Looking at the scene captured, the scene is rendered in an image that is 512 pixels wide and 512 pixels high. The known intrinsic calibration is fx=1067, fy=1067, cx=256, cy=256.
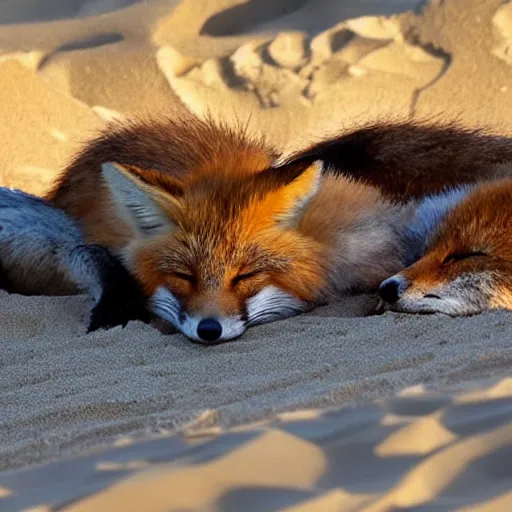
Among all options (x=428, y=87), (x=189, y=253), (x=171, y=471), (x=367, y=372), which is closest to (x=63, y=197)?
(x=189, y=253)

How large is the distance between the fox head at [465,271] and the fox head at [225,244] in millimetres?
489

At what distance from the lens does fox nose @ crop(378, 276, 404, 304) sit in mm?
4977

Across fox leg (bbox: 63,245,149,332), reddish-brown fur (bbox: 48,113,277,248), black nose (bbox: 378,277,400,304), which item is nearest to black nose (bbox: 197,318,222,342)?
fox leg (bbox: 63,245,149,332)

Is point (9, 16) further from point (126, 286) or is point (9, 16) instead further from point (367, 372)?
point (367, 372)

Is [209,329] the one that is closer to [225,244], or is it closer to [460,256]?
[225,244]

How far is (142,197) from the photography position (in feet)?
16.8

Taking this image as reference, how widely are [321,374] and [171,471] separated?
4.11ft

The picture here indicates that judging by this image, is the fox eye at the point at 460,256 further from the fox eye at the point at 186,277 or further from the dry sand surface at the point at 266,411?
the fox eye at the point at 186,277

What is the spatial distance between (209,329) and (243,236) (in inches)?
20.9

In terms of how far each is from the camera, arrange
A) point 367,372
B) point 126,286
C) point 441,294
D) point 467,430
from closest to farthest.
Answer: point 467,430 < point 367,372 < point 441,294 < point 126,286

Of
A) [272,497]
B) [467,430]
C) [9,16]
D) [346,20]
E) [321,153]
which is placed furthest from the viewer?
[9,16]

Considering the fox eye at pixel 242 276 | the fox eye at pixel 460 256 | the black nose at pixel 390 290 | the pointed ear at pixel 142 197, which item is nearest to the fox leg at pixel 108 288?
the pointed ear at pixel 142 197

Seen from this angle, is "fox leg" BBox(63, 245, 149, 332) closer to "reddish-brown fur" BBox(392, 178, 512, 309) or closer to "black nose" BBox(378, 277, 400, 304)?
"black nose" BBox(378, 277, 400, 304)

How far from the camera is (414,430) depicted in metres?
3.04
